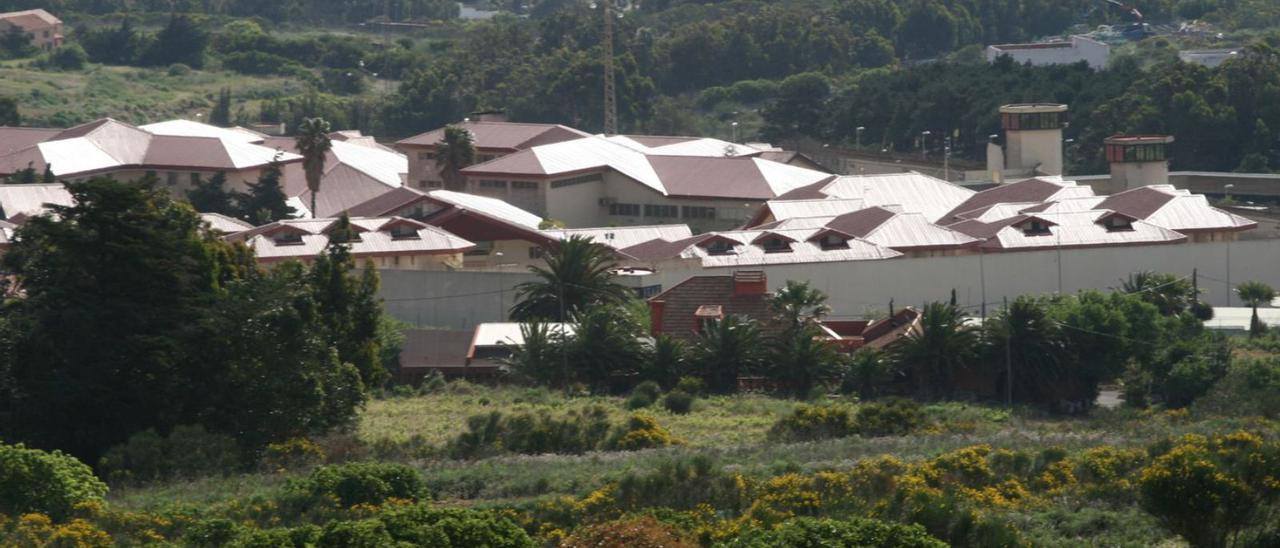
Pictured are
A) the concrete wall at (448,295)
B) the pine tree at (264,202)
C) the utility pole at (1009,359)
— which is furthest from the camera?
the pine tree at (264,202)

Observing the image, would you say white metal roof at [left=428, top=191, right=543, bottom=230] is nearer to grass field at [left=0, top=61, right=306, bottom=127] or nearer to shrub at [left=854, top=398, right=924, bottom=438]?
shrub at [left=854, top=398, right=924, bottom=438]

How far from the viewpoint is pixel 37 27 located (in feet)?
489

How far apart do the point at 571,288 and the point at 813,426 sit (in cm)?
1644

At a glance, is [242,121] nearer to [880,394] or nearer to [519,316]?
[519,316]

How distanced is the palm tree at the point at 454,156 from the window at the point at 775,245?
23.4 metres

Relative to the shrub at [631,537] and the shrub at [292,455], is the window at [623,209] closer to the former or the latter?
the shrub at [292,455]

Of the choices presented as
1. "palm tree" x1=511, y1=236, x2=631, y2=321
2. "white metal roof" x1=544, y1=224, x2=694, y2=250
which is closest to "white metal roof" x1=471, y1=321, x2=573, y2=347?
"palm tree" x1=511, y1=236, x2=631, y2=321

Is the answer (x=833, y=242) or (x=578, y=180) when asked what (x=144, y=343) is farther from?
(x=578, y=180)

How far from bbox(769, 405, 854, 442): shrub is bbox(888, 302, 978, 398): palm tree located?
8.13m

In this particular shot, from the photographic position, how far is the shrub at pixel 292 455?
43375 millimetres

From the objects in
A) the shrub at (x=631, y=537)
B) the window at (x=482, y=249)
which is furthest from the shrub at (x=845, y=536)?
the window at (x=482, y=249)

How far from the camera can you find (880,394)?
5409cm

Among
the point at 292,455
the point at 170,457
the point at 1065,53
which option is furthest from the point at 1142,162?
the point at 170,457

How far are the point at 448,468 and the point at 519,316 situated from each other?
21.2m
